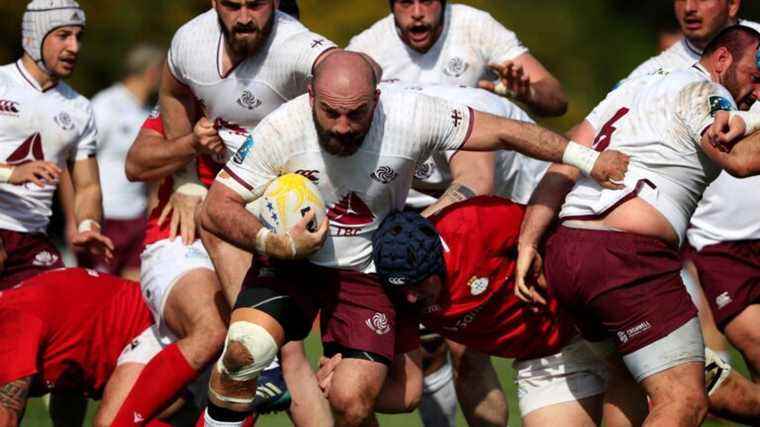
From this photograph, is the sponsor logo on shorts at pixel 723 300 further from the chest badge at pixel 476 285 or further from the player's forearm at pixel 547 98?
the chest badge at pixel 476 285

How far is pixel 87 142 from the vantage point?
816 centimetres

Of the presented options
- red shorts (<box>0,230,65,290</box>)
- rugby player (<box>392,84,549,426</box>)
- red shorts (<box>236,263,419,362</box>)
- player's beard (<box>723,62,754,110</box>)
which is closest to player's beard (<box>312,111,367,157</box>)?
red shorts (<box>236,263,419,362</box>)

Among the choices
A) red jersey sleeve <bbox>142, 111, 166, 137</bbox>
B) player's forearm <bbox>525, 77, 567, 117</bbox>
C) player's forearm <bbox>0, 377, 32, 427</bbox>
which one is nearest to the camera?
player's forearm <bbox>0, 377, 32, 427</bbox>

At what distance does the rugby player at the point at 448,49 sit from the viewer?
764cm

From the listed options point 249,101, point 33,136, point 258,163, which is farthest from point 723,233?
point 33,136

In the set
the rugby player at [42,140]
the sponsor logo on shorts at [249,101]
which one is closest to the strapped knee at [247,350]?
the sponsor logo on shorts at [249,101]

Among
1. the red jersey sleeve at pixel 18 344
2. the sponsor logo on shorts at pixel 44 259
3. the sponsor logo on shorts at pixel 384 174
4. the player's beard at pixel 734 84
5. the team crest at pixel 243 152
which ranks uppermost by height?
the player's beard at pixel 734 84

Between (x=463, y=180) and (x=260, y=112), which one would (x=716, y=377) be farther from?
(x=260, y=112)

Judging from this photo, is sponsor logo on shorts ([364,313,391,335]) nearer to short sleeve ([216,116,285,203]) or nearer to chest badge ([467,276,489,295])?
chest badge ([467,276,489,295])

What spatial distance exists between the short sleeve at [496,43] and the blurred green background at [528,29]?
26.3 ft

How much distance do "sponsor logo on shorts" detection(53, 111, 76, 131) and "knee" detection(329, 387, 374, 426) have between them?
3093mm

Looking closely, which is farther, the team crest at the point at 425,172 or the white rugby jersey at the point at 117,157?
the white rugby jersey at the point at 117,157

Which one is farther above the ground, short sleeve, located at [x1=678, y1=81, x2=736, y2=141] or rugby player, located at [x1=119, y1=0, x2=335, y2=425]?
short sleeve, located at [x1=678, y1=81, x2=736, y2=141]

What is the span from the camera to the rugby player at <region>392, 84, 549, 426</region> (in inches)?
266
